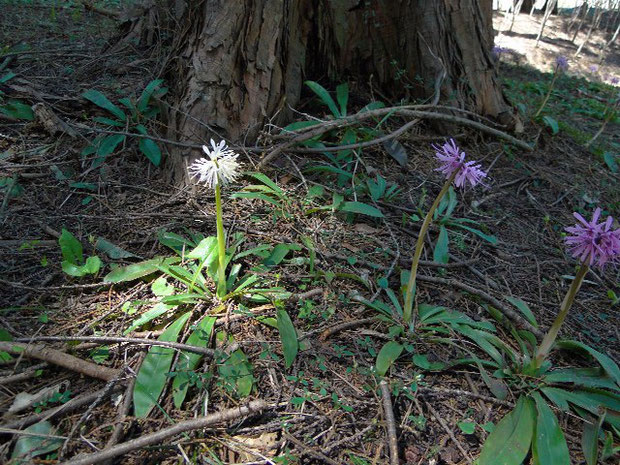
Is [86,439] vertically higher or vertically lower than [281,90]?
lower

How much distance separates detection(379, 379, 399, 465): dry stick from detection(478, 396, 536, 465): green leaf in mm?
297

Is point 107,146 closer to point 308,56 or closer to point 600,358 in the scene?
point 308,56

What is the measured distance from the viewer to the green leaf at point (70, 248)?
1918mm

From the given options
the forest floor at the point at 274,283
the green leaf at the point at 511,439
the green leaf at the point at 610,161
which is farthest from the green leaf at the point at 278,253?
the green leaf at the point at 610,161

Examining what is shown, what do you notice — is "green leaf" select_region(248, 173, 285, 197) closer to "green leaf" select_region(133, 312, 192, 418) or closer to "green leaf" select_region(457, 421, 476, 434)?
"green leaf" select_region(133, 312, 192, 418)

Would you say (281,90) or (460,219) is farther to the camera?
(281,90)

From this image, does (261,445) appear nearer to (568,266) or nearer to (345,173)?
(345,173)

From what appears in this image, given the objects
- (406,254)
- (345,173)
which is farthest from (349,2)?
(406,254)

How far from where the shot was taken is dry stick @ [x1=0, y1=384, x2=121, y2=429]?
134 cm

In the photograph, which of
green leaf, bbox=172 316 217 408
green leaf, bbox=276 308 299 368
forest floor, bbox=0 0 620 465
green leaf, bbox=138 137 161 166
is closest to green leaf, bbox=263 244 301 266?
forest floor, bbox=0 0 620 465

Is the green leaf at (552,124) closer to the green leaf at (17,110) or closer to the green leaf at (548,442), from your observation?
the green leaf at (548,442)

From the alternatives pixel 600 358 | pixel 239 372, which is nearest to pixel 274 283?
pixel 239 372

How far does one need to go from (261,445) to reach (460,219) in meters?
1.75

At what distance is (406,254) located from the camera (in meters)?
2.29
